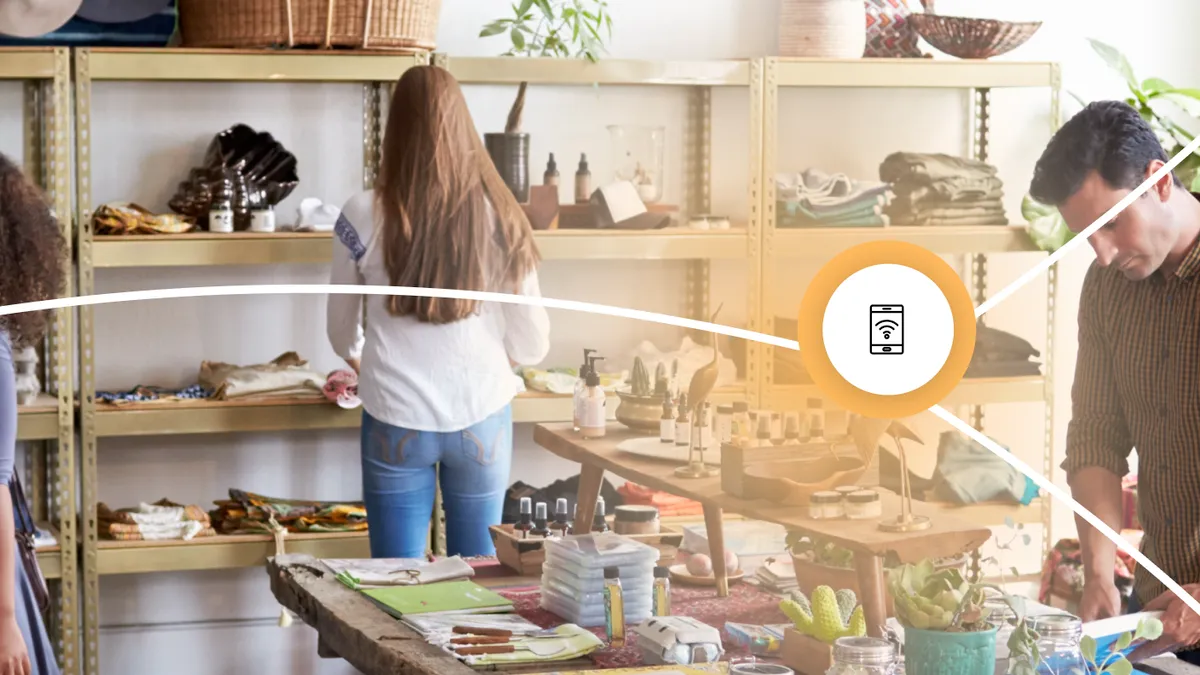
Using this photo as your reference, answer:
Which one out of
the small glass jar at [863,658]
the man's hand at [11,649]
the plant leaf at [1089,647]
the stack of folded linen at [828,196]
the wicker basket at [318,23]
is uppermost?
the wicker basket at [318,23]

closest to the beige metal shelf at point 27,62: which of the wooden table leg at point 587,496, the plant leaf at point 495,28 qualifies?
the plant leaf at point 495,28

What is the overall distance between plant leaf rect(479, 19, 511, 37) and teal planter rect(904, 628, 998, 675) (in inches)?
49.9

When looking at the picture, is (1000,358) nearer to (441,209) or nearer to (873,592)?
(441,209)

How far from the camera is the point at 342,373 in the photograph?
167cm

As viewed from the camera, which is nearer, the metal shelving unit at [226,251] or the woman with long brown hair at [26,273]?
the woman with long brown hair at [26,273]

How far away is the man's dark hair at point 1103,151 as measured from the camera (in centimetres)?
40

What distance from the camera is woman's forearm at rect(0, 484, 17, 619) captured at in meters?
0.89

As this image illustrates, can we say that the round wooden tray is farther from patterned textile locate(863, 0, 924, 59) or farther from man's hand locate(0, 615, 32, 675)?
patterned textile locate(863, 0, 924, 59)

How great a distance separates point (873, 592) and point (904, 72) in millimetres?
1234

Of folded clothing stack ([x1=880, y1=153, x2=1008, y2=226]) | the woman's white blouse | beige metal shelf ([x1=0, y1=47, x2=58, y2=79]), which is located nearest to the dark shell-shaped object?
beige metal shelf ([x1=0, y1=47, x2=58, y2=79])

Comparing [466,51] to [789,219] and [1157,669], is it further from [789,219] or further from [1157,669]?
[1157,669]

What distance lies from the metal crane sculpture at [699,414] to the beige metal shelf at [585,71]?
3.61 feet

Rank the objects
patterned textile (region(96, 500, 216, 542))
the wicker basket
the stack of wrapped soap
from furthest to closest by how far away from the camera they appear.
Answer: patterned textile (region(96, 500, 216, 542))
the wicker basket
the stack of wrapped soap

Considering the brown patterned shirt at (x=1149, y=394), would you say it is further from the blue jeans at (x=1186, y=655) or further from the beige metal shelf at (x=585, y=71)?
the beige metal shelf at (x=585, y=71)
